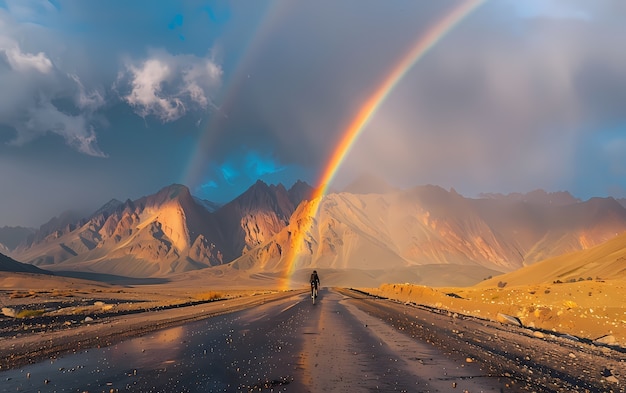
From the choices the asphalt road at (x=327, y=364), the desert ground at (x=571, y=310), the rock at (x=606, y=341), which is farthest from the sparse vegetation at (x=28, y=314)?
the rock at (x=606, y=341)

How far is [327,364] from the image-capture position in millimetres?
11531

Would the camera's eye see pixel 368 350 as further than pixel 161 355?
Yes

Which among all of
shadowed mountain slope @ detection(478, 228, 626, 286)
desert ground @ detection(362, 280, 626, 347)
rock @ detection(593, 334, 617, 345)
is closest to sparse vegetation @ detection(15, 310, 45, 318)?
desert ground @ detection(362, 280, 626, 347)

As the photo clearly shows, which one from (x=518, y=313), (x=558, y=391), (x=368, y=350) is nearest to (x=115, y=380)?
(x=368, y=350)

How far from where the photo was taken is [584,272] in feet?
207

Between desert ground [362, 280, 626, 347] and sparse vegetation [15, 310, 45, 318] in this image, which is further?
sparse vegetation [15, 310, 45, 318]

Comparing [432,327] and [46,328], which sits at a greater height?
[432,327]

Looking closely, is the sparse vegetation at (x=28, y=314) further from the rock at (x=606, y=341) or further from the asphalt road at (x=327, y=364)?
the rock at (x=606, y=341)

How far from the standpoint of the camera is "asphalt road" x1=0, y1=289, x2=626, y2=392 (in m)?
9.27

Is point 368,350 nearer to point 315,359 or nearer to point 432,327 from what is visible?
point 315,359

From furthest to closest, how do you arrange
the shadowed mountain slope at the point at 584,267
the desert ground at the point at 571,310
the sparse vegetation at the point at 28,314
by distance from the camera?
1. the shadowed mountain slope at the point at 584,267
2. the sparse vegetation at the point at 28,314
3. the desert ground at the point at 571,310

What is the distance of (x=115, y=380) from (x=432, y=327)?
631 inches

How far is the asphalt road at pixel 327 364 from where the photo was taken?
9.27m

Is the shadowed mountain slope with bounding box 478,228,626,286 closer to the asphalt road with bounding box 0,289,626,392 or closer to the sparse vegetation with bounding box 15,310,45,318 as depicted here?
the asphalt road with bounding box 0,289,626,392
